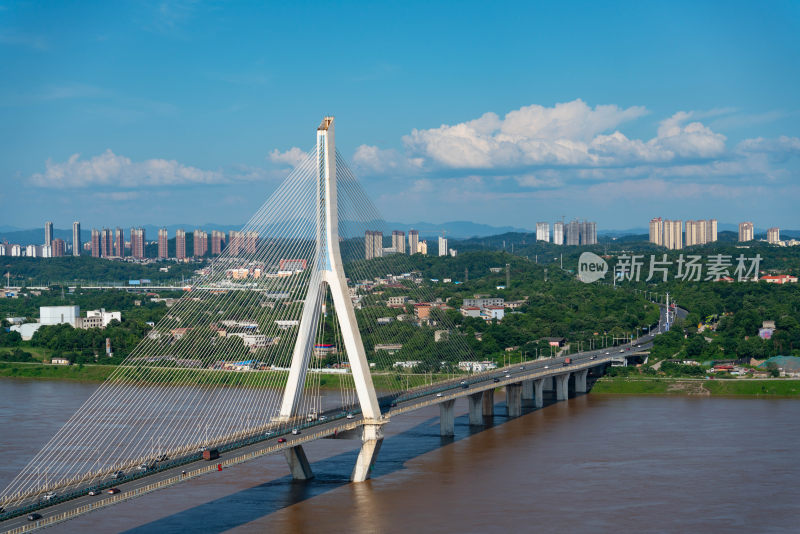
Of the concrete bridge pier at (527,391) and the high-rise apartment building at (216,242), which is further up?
the high-rise apartment building at (216,242)

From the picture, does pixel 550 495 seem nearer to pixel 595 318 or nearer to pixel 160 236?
pixel 595 318

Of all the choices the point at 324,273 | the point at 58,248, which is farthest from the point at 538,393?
the point at 58,248

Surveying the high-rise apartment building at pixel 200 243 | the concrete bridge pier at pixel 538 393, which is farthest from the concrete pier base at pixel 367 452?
the high-rise apartment building at pixel 200 243

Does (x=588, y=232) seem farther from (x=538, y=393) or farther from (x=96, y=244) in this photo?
(x=538, y=393)

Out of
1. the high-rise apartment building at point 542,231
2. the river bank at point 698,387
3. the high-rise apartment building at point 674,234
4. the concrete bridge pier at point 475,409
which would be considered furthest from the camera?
the high-rise apartment building at point 542,231

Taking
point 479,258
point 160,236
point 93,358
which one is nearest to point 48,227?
point 160,236

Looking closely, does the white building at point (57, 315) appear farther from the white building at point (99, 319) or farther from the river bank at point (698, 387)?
the river bank at point (698, 387)
